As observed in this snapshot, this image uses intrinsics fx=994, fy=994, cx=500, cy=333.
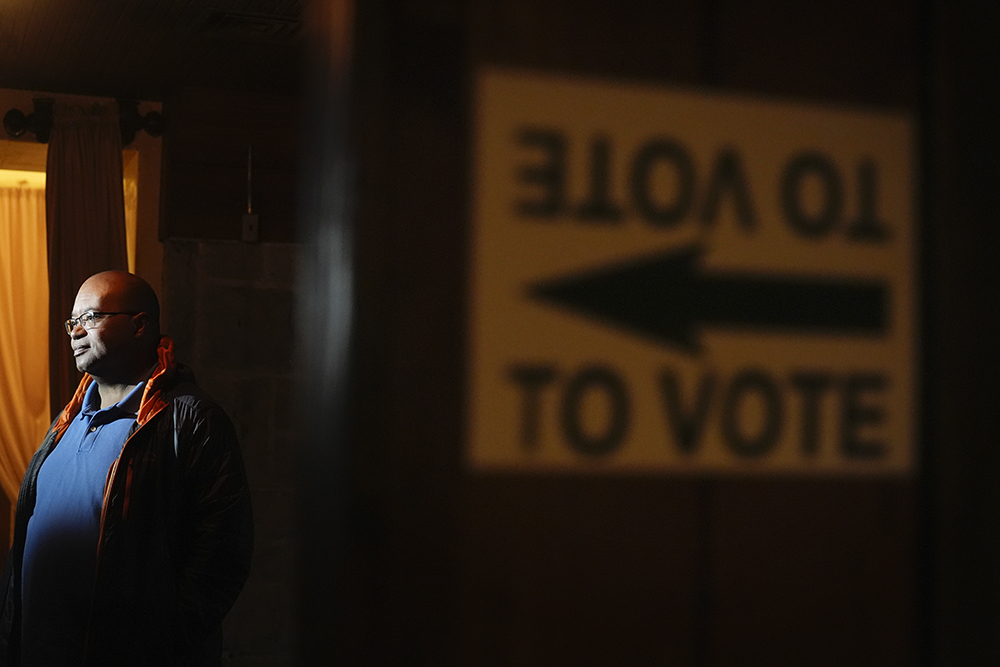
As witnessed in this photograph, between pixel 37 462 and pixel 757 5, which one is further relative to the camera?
pixel 37 462

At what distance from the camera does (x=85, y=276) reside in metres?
4.18

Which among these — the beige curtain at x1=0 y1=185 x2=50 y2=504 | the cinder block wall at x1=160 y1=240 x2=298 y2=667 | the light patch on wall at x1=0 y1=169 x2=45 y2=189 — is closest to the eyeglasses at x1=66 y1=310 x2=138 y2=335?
the cinder block wall at x1=160 y1=240 x2=298 y2=667

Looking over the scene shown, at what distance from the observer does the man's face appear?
247cm

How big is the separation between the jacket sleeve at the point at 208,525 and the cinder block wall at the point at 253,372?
64.1 inches

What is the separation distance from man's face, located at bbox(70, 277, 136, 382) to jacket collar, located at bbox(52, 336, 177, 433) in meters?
0.08

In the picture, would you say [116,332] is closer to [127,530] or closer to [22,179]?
[127,530]

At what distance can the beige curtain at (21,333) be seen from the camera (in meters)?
4.61

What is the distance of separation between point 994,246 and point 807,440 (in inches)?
10.4

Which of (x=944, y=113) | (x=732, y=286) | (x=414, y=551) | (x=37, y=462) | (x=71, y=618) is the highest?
(x=944, y=113)

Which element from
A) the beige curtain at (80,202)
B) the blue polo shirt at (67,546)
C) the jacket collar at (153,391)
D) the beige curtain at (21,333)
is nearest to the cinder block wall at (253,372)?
the beige curtain at (80,202)

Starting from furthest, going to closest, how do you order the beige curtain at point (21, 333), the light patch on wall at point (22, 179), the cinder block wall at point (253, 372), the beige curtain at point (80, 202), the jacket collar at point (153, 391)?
the light patch on wall at point (22, 179)
the beige curtain at point (21, 333)
the beige curtain at point (80, 202)
the cinder block wall at point (253, 372)
the jacket collar at point (153, 391)

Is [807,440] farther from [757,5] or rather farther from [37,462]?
[37,462]

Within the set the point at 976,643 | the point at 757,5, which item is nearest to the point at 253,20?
the point at 757,5

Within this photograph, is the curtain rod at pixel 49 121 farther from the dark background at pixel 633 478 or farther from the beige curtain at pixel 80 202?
the dark background at pixel 633 478
